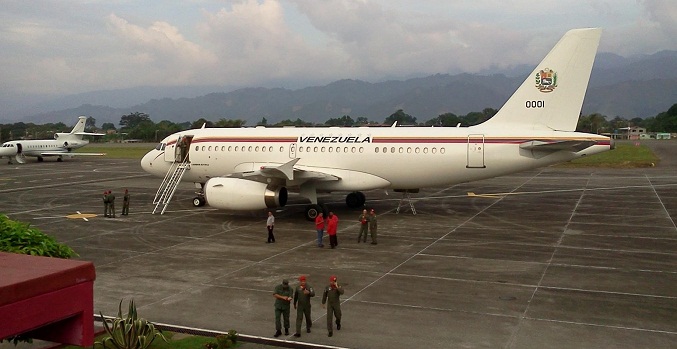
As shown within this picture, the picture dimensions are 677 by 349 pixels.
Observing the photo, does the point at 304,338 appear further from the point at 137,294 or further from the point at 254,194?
the point at 254,194

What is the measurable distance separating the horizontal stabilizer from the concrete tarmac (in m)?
3.04

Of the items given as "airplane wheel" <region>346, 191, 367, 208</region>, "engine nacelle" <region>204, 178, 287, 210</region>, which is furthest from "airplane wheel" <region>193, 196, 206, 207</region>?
"airplane wheel" <region>346, 191, 367, 208</region>

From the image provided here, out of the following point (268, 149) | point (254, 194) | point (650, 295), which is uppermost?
point (268, 149)

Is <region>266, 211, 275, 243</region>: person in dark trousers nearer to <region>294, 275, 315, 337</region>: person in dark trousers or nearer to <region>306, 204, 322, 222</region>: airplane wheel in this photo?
<region>306, 204, 322, 222</region>: airplane wheel

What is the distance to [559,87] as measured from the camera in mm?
23594

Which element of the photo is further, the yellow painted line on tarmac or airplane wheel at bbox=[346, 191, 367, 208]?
airplane wheel at bbox=[346, 191, 367, 208]

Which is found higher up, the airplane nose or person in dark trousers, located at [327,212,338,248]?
the airplane nose

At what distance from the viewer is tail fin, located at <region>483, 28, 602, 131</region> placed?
23297 mm

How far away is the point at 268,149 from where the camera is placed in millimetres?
27422

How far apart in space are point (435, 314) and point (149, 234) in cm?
1311

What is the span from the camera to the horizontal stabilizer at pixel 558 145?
74.4ft

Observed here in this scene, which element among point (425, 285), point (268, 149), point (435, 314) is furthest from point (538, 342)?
point (268, 149)

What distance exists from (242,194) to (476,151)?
9.60m

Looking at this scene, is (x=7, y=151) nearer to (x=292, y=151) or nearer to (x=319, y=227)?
(x=292, y=151)
